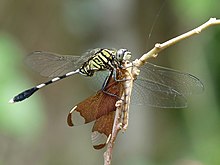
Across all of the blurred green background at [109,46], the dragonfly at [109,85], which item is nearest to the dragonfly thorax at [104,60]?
the dragonfly at [109,85]

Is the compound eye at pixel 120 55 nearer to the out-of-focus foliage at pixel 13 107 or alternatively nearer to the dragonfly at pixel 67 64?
the dragonfly at pixel 67 64

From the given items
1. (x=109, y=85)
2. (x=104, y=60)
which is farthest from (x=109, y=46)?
(x=109, y=85)

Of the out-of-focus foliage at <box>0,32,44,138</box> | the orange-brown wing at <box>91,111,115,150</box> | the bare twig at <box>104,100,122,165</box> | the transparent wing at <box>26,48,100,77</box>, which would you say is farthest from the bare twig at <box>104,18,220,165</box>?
the out-of-focus foliage at <box>0,32,44,138</box>

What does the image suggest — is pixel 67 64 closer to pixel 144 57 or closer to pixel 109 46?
pixel 144 57

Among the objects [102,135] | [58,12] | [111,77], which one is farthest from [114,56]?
[58,12]

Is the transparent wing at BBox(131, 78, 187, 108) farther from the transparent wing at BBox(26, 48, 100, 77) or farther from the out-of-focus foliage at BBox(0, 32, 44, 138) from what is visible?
the out-of-focus foliage at BBox(0, 32, 44, 138)
